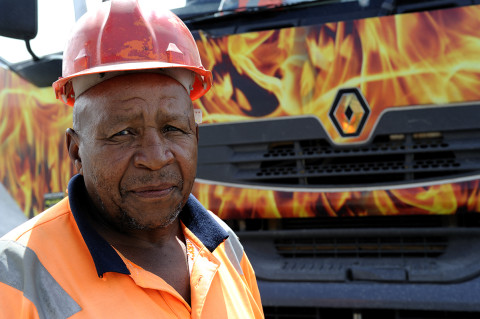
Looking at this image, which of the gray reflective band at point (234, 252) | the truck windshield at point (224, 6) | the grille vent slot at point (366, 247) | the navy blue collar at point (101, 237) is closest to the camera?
the navy blue collar at point (101, 237)

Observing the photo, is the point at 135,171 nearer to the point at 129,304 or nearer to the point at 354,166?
the point at 129,304

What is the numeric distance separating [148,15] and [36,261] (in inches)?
28.7

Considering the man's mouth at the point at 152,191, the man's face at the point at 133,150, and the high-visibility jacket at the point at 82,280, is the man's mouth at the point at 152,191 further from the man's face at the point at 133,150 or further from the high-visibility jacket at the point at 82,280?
the high-visibility jacket at the point at 82,280

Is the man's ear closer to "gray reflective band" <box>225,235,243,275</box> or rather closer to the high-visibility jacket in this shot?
the high-visibility jacket

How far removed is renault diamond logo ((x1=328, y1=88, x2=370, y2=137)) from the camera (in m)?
2.74

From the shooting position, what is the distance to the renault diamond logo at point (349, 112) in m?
2.74

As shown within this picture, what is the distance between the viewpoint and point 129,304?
→ 1.28 m

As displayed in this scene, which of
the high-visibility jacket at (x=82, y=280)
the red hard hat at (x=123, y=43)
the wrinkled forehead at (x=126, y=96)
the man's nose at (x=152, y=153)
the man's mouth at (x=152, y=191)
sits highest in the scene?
the red hard hat at (x=123, y=43)

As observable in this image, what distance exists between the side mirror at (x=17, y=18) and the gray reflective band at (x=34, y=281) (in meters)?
1.79

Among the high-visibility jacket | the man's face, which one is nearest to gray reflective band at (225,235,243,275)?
the high-visibility jacket

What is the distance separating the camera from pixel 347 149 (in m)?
2.87

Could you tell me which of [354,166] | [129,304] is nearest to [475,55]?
[354,166]

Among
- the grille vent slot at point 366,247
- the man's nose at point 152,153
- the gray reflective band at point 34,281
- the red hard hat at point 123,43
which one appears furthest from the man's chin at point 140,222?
the grille vent slot at point 366,247

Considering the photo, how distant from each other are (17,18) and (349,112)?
69.1 inches
